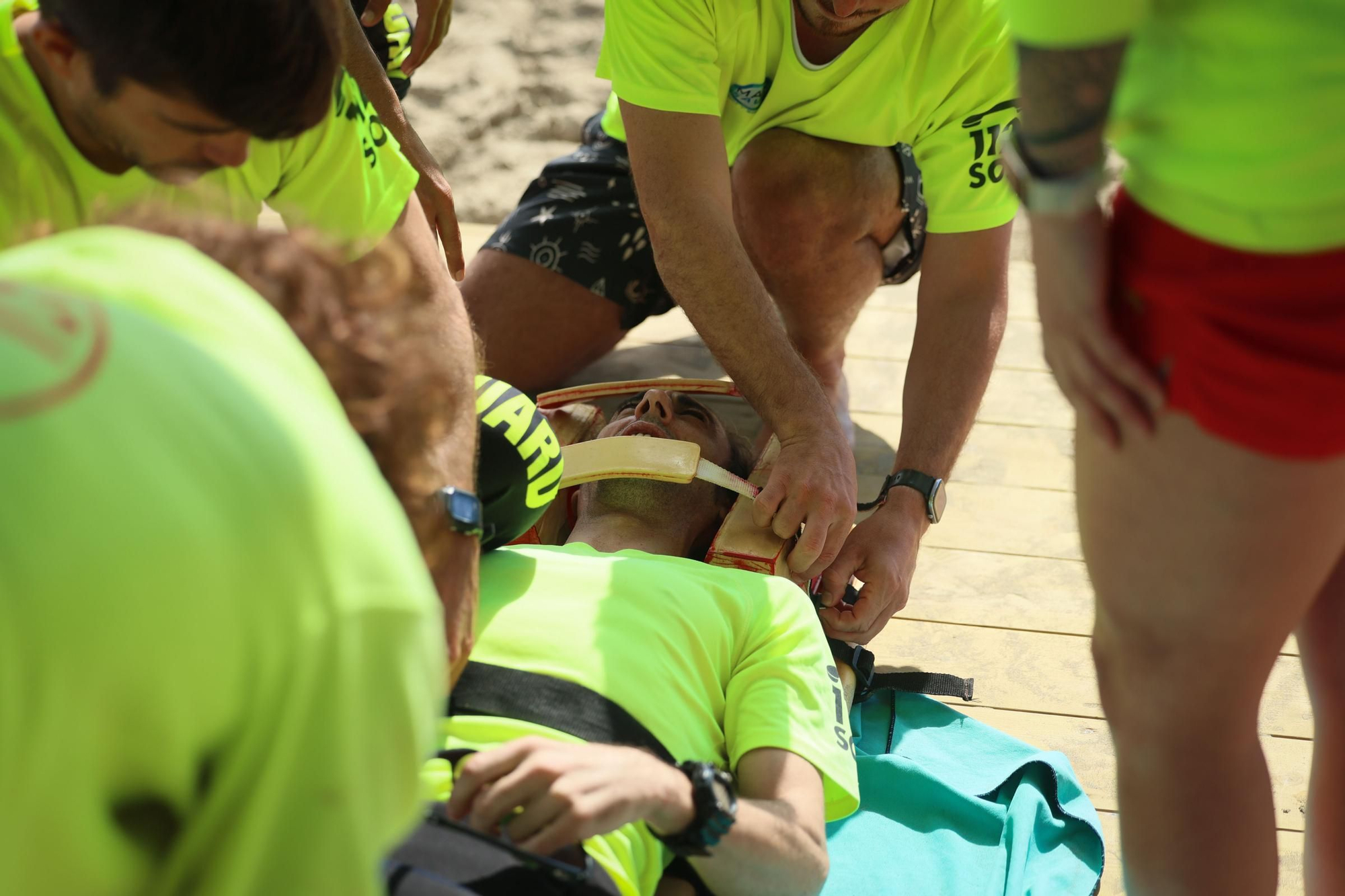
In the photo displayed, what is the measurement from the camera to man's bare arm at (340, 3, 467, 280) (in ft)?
6.47

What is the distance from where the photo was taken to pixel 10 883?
1.79 feet

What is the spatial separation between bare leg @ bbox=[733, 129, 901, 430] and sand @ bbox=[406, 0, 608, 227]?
1.17m

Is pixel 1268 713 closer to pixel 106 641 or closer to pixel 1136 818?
pixel 1136 818

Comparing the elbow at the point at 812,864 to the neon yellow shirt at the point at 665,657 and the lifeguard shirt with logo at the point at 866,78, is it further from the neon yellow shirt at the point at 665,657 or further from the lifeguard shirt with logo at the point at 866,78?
the lifeguard shirt with logo at the point at 866,78

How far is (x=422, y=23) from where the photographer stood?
2.36 m

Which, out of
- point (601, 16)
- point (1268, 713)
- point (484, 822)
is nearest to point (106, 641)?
point (484, 822)

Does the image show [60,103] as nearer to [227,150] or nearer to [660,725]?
[227,150]

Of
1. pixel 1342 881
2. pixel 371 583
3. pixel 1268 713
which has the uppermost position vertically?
pixel 371 583

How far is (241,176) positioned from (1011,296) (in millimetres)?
1993

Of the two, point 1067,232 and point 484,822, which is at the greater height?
point 1067,232

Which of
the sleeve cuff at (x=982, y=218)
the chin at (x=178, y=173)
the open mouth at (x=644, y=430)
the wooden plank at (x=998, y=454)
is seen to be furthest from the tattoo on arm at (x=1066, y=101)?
the wooden plank at (x=998, y=454)

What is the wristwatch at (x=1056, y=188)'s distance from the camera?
90 centimetres

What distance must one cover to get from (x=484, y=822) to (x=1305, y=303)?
70cm

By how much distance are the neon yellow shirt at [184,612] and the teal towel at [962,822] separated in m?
1.01
